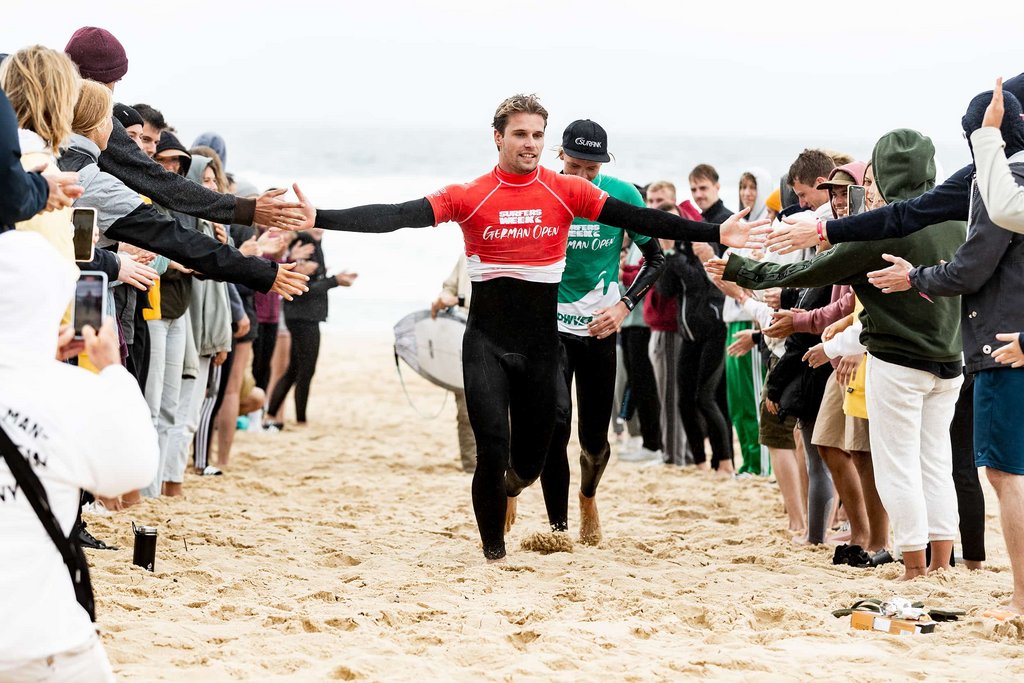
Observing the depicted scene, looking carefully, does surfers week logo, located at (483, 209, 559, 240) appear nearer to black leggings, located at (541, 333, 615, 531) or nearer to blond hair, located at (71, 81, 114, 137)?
black leggings, located at (541, 333, 615, 531)

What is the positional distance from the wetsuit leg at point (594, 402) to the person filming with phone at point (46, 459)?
3749 millimetres

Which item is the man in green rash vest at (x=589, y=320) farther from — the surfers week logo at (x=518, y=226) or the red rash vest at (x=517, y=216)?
the surfers week logo at (x=518, y=226)

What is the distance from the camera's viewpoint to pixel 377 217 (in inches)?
211

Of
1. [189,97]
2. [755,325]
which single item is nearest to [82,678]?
[755,325]

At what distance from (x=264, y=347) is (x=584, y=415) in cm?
585

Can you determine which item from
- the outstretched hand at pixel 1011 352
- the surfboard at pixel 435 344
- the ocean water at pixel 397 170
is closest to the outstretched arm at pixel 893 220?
the outstretched hand at pixel 1011 352

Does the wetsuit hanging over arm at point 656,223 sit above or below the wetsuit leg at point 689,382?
above

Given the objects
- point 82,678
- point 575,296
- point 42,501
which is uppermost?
point 575,296

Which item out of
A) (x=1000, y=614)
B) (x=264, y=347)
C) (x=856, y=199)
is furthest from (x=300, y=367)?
(x=1000, y=614)

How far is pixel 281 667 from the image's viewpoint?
3.92 meters

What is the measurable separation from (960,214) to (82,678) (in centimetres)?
390

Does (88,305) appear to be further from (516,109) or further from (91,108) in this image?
(516,109)

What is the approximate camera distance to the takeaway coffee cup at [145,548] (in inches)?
210

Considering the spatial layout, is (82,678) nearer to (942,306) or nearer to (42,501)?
(42,501)
